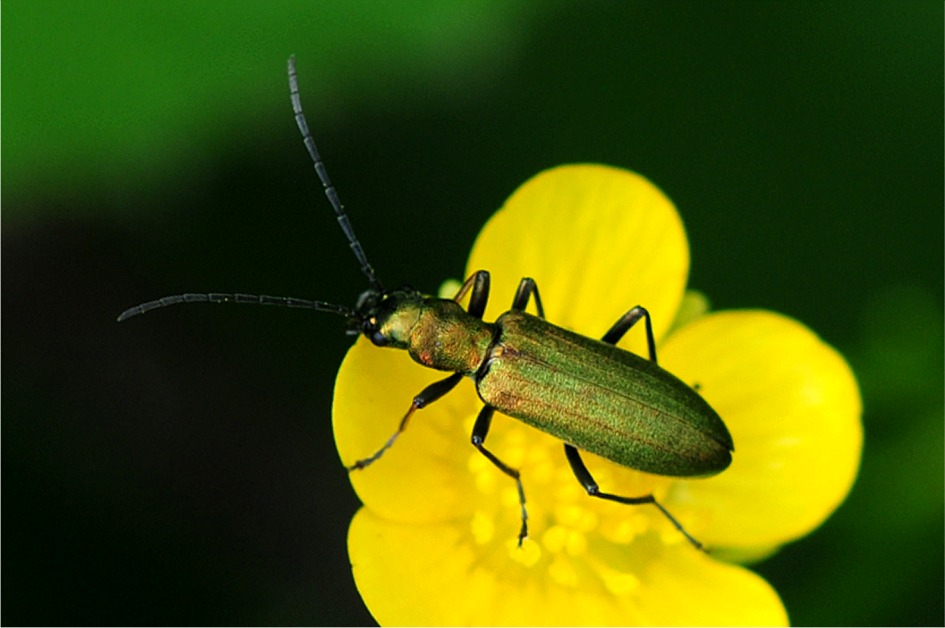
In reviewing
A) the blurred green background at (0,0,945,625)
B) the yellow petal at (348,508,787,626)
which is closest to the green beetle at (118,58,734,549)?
the yellow petal at (348,508,787,626)

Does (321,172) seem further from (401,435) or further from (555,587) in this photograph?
(555,587)

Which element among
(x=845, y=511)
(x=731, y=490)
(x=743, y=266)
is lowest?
(x=845, y=511)

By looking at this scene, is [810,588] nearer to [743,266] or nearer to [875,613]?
[875,613]

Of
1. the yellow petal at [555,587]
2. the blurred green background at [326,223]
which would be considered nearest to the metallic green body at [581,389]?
the yellow petal at [555,587]

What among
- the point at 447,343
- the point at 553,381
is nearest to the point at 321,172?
the point at 447,343

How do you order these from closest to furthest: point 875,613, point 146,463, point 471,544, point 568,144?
point 471,544
point 875,613
point 146,463
point 568,144

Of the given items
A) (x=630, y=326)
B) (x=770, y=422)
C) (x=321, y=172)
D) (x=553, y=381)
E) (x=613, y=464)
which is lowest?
(x=613, y=464)

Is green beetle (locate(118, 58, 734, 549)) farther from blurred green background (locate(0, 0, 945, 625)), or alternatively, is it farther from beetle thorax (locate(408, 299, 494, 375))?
blurred green background (locate(0, 0, 945, 625))

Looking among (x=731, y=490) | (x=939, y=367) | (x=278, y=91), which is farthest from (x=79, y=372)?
(x=939, y=367)
